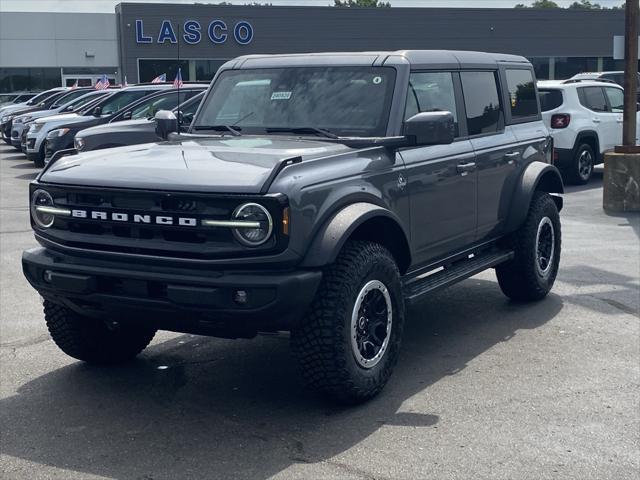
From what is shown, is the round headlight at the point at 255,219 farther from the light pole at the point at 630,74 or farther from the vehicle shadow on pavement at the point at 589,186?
the vehicle shadow on pavement at the point at 589,186

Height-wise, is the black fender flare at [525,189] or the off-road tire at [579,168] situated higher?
the black fender flare at [525,189]

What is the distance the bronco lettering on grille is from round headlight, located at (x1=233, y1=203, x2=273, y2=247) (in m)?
0.23

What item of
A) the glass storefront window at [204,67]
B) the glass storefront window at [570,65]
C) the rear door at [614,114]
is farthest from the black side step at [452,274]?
the glass storefront window at [570,65]

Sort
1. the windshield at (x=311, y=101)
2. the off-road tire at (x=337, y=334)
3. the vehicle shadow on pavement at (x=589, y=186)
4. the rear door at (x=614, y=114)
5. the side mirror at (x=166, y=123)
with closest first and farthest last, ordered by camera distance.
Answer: the off-road tire at (x=337, y=334) → the windshield at (x=311, y=101) → the side mirror at (x=166, y=123) → the vehicle shadow on pavement at (x=589, y=186) → the rear door at (x=614, y=114)

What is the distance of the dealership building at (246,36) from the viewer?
4603 cm

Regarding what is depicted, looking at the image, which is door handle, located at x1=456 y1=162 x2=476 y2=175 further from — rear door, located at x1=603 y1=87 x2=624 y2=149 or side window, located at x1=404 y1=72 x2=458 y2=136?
rear door, located at x1=603 y1=87 x2=624 y2=149

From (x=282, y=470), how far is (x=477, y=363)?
2.07 metres

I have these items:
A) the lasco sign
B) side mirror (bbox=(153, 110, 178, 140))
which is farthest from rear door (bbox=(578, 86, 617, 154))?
the lasco sign

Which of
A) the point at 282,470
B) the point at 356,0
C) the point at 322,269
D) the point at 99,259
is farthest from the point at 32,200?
the point at 356,0

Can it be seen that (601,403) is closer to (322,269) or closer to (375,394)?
(375,394)

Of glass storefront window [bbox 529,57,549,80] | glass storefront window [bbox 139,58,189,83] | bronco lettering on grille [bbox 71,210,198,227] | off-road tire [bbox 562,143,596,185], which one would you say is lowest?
off-road tire [bbox 562,143,596,185]

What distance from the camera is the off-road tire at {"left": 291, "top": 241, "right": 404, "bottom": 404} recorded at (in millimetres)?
4891

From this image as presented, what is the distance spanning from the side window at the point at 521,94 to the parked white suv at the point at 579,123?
7840mm

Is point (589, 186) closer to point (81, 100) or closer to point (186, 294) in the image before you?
point (186, 294)
